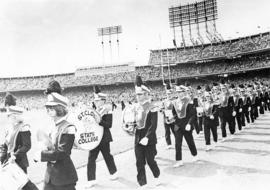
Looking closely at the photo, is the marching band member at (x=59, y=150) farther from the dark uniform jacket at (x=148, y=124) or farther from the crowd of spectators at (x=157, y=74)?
the crowd of spectators at (x=157, y=74)

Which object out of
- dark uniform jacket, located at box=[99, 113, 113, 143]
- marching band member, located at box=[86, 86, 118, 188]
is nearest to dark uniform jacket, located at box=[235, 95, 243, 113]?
marching band member, located at box=[86, 86, 118, 188]

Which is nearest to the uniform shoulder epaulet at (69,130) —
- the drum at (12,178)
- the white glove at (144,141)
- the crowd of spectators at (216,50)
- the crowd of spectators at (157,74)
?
the drum at (12,178)

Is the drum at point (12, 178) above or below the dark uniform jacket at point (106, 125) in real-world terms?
below

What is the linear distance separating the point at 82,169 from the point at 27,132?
3.12 metres

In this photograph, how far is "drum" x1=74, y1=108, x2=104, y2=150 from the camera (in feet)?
20.6

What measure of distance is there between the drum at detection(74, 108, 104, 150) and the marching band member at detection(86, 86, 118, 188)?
115 mm

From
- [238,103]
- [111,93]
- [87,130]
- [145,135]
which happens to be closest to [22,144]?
[87,130]

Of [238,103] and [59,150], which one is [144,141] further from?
[238,103]

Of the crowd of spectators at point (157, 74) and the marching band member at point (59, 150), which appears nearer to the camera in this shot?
the marching band member at point (59, 150)

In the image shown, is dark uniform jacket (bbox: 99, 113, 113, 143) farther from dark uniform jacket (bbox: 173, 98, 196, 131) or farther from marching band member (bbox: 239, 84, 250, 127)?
marching band member (bbox: 239, 84, 250, 127)

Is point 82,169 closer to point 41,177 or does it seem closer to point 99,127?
point 41,177

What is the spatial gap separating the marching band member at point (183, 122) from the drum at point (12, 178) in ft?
14.2

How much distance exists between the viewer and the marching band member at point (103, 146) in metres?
6.61

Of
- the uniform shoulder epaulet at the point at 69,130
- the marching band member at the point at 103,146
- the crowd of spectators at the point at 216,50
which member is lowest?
the marching band member at the point at 103,146
